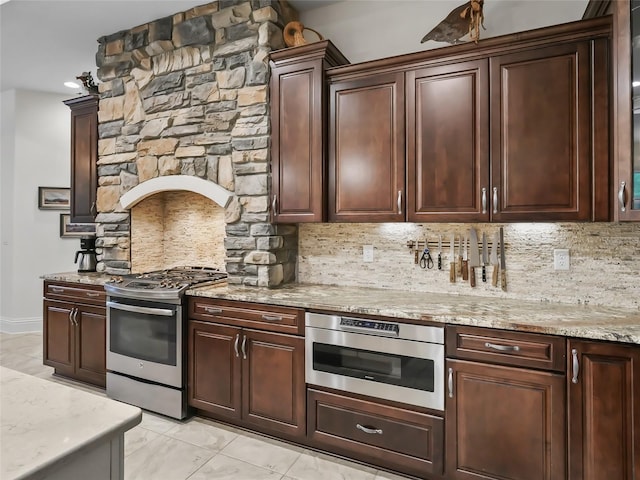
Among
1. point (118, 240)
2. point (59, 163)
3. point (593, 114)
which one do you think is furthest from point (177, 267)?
point (593, 114)

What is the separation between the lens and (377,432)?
224 cm

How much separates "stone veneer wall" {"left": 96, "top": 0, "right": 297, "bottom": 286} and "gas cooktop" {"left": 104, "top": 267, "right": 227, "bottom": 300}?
28 cm

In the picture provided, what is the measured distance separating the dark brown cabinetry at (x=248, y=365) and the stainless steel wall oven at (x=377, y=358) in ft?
0.46

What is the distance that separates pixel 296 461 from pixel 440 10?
3274 mm

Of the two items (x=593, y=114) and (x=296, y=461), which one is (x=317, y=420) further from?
(x=593, y=114)

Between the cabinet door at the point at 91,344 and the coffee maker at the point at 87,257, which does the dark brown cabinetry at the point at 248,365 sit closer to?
the cabinet door at the point at 91,344

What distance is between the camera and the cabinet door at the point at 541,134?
6.96ft

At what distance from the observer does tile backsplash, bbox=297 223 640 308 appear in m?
2.31

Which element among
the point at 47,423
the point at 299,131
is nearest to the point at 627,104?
the point at 299,131

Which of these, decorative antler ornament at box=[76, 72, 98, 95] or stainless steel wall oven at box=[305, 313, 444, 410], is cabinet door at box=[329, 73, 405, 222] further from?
decorative antler ornament at box=[76, 72, 98, 95]

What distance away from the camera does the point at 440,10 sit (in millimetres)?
2842

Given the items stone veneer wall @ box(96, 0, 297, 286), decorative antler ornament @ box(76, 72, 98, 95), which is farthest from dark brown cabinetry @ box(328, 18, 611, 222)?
decorative antler ornament @ box(76, 72, 98, 95)

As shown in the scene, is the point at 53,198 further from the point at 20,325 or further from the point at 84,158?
the point at 84,158

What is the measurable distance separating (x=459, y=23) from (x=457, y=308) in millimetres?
1828
